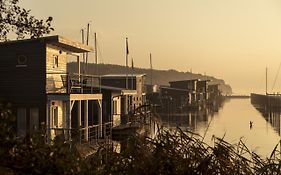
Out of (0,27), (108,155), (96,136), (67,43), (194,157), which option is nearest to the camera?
(194,157)

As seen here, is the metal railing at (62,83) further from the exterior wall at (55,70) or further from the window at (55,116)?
the window at (55,116)

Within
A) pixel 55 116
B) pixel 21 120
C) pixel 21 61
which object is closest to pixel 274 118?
pixel 55 116

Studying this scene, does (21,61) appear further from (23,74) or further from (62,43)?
(62,43)

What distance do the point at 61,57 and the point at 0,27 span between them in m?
13.7

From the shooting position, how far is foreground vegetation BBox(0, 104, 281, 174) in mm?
5938

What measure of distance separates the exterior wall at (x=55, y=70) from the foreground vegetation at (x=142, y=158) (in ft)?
53.8

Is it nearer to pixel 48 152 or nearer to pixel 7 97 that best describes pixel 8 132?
pixel 48 152

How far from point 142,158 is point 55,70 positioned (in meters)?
18.5

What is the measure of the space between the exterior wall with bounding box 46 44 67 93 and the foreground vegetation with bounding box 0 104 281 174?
53.8ft

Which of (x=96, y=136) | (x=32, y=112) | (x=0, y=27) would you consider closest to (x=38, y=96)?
(x=32, y=112)

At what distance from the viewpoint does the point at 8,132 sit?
636 centimetres

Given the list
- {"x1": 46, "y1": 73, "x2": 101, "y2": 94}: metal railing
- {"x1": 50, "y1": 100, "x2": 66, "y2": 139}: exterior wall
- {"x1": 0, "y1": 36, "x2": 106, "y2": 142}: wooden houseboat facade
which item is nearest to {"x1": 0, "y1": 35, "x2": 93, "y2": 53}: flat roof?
{"x1": 0, "y1": 36, "x2": 106, "y2": 142}: wooden houseboat facade

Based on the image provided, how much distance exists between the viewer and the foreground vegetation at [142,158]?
19.5 ft

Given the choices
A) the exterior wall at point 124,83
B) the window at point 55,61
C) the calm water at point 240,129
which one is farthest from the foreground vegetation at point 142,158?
the exterior wall at point 124,83
